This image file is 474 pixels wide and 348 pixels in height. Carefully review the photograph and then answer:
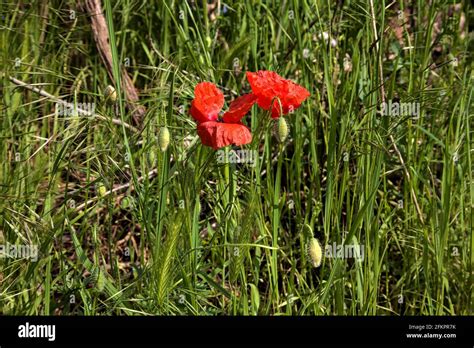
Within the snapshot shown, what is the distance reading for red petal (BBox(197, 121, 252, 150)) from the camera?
71.7 inches

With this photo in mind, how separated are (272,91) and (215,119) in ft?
0.49

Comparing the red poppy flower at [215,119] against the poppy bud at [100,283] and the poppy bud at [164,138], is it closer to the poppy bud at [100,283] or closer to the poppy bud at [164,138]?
the poppy bud at [164,138]

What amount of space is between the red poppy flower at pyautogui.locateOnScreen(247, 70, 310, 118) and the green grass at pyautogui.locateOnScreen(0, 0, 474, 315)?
0.15 m

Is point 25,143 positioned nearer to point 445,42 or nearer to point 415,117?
point 415,117

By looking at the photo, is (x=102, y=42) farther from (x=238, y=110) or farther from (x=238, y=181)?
(x=238, y=110)

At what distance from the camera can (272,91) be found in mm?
1858

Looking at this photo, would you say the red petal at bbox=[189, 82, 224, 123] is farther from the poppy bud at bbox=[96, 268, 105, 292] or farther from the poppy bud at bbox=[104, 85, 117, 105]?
the poppy bud at bbox=[96, 268, 105, 292]

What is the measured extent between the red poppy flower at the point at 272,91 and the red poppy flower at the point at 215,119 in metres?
0.03

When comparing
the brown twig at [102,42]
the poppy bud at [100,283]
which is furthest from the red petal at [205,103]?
the brown twig at [102,42]

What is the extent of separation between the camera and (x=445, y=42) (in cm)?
298

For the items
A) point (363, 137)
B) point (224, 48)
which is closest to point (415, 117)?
point (363, 137)

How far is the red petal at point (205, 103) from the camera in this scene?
1894 millimetres

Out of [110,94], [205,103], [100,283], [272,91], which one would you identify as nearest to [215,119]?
[205,103]

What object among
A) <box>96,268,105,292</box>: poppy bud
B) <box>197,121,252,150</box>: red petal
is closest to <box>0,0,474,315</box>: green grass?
<box>96,268,105,292</box>: poppy bud
